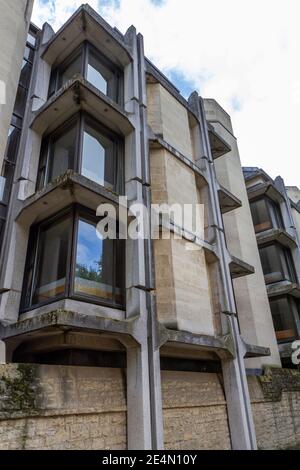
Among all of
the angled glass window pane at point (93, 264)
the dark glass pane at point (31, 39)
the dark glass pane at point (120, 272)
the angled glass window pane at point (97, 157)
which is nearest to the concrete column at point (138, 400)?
the dark glass pane at point (120, 272)

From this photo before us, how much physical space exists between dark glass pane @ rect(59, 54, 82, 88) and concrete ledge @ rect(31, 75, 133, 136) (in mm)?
1670

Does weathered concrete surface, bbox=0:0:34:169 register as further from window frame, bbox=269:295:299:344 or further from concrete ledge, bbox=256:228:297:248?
window frame, bbox=269:295:299:344

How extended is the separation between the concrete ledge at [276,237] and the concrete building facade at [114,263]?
6.24 metres

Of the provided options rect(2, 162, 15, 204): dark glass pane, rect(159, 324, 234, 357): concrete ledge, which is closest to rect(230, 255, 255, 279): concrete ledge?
rect(159, 324, 234, 357): concrete ledge

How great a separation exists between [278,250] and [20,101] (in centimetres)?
1495

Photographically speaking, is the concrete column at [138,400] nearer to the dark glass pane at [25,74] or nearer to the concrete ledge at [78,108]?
the concrete ledge at [78,108]

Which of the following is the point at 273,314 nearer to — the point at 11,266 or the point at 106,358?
the point at 106,358

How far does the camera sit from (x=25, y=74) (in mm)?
11445

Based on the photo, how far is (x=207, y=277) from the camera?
10445mm

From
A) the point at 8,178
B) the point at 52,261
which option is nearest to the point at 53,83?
the point at 8,178

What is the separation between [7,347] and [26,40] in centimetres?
1083

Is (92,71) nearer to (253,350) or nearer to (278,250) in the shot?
(253,350)

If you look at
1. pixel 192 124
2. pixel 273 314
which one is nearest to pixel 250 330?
pixel 273 314

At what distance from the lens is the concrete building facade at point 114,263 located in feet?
21.9
